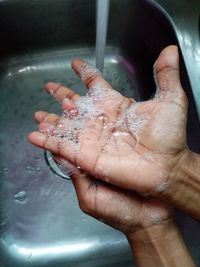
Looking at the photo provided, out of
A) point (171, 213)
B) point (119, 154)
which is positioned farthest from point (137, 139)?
point (171, 213)

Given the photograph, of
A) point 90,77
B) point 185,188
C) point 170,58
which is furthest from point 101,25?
point 185,188

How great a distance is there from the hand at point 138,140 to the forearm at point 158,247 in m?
0.08

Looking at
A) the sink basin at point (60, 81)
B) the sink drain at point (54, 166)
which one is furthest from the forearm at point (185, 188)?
the sink drain at point (54, 166)

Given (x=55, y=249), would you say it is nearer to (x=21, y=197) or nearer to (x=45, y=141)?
(x=21, y=197)

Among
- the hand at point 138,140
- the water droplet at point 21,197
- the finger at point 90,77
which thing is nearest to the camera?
the hand at point 138,140

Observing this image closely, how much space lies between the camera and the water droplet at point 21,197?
0.95 m

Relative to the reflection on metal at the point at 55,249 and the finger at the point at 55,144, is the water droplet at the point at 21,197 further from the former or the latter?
the finger at the point at 55,144

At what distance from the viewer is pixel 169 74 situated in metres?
0.68

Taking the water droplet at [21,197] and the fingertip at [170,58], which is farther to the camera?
the water droplet at [21,197]

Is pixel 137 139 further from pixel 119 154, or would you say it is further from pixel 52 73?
pixel 52 73

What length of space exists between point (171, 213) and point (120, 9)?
1.71 ft

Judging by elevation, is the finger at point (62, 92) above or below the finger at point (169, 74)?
below

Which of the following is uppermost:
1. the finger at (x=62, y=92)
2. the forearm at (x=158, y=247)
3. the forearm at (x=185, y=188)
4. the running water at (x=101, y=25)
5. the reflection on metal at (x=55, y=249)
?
the running water at (x=101, y=25)

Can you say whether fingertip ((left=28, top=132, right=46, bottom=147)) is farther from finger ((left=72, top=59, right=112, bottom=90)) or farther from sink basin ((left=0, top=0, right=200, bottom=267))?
sink basin ((left=0, top=0, right=200, bottom=267))
